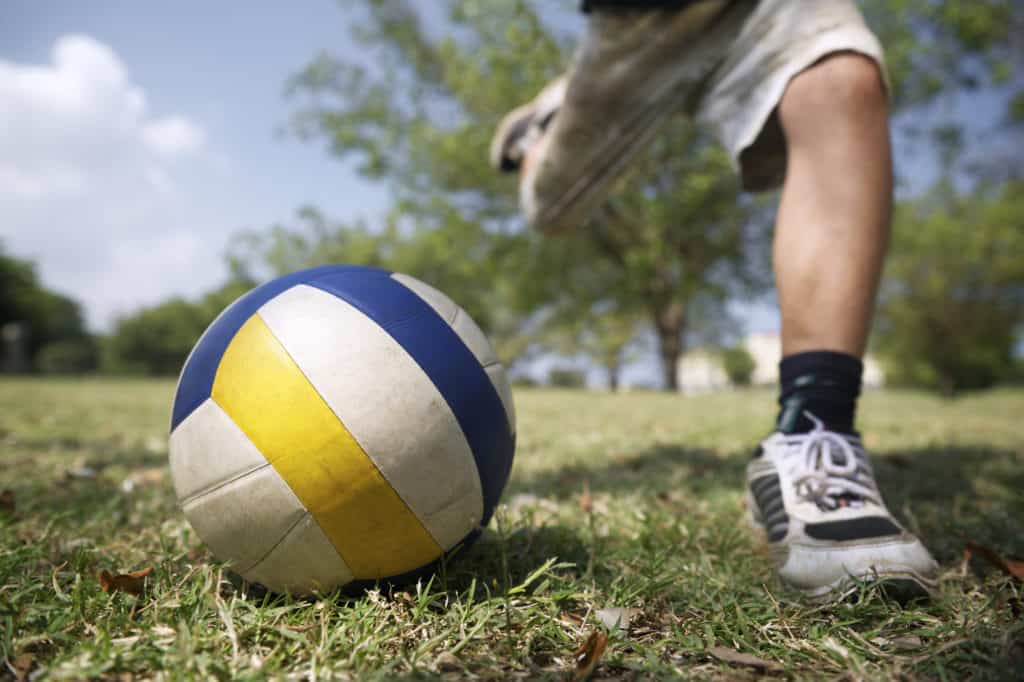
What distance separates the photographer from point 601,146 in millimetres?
3086

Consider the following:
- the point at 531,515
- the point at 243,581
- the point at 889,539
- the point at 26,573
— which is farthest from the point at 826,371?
the point at 26,573

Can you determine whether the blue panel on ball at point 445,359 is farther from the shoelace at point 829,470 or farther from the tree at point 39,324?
the tree at point 39,324

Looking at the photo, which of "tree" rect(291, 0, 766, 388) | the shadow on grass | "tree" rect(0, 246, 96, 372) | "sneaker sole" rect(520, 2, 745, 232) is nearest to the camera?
"sneaker sole" rect(520, 2, 745, 232)

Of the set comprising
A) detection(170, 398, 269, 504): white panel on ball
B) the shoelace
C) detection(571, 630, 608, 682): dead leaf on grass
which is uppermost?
detection(170, 398, 269, 504): white panel on ball

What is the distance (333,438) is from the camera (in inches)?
60.3

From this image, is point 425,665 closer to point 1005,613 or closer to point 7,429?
point 1005,613

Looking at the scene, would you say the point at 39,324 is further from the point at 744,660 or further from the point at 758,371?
the point at 758,371

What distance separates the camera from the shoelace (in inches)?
75.9

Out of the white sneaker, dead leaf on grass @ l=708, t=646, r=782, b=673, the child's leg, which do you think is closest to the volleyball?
dead leaf on grass @ l=708, t=646, r=782, b=673

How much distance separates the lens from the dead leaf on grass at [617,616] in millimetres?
1534

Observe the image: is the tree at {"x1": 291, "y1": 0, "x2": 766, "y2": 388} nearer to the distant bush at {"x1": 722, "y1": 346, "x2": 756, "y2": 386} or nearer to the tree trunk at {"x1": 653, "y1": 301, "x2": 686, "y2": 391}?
the tree trunk at {"x1": 653, "y1": 301, "x2": 686, "y2": 391}

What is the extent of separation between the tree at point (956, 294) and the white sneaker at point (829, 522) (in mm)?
20776

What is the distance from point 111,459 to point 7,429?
2.18 m

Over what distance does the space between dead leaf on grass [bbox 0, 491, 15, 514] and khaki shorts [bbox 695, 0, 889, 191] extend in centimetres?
322
